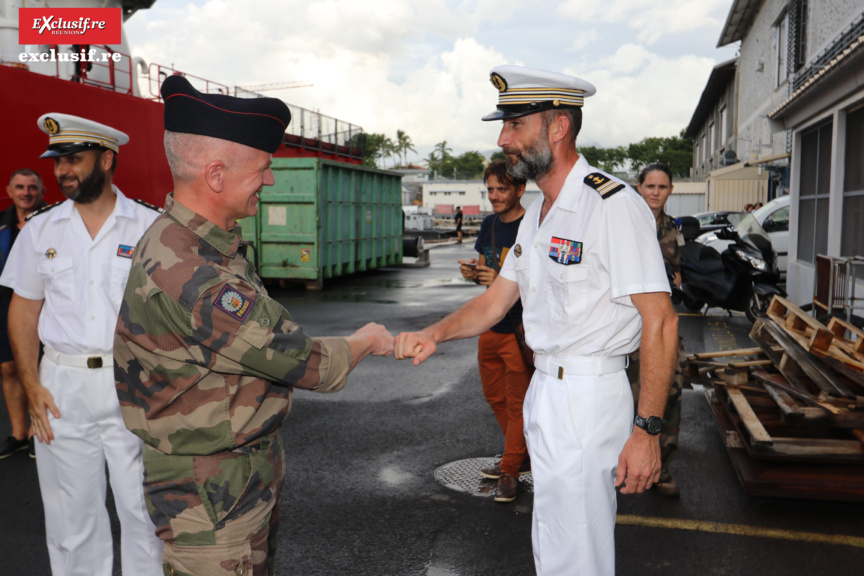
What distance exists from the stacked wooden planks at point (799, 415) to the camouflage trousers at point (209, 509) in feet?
10.2

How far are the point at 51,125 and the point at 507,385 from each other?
3.05 m

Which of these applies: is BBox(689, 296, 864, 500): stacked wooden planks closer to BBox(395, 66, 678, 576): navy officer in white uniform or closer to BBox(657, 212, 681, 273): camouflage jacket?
BBox(657, 212, 681, 273): camouflage jacket

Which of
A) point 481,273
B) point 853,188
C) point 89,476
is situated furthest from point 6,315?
point 853,188

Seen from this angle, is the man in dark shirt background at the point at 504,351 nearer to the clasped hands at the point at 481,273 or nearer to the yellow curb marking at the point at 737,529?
the clasped hands at the point at 481,273

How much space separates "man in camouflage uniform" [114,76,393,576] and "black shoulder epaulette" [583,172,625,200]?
A: 44.3 inches

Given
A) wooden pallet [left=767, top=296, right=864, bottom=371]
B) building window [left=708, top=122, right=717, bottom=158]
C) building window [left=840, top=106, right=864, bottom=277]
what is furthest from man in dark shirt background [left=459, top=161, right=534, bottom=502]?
building window [left=708, top=122, right=717, bottom=158]

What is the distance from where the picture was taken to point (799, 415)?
4.08 m

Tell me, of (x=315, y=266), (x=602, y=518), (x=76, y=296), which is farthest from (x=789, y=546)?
(x=315, y=266)

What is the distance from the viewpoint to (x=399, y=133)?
140m

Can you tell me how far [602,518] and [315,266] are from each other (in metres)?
13.1

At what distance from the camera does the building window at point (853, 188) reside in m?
7.86

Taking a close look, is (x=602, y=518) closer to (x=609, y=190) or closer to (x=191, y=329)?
(x=609, y=190)

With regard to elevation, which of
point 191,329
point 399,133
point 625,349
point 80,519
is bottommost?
point 80,519

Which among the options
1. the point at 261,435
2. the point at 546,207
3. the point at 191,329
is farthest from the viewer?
the point at 546,207
